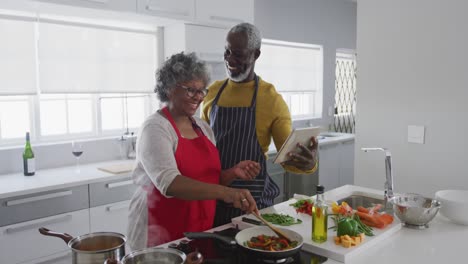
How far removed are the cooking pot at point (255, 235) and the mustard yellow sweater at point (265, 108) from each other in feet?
1.68

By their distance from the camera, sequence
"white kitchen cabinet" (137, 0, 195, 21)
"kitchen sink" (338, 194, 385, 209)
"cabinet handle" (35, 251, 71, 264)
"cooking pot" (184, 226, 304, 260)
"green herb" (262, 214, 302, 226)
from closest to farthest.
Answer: "cooking pot" (184, 226, 304, 260) → "green herb" (262, 214, 302, 226) → "kitchen sink" (338, 194, 385, 209) → "cabinet handle" (35, 251, 71, 264) → "white kitchen cabinet" (137, 0, 195, 21)

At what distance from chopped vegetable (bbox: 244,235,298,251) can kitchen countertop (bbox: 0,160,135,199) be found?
1462mm

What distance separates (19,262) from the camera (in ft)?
7.81

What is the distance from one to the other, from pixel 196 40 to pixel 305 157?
1747mm

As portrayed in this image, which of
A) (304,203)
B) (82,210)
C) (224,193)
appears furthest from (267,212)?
(82,210)

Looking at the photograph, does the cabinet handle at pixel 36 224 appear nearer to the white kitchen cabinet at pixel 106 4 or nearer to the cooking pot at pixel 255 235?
the white kitchen cabinet at pixel 106 4

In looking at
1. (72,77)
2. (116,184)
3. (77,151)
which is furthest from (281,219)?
(72,77)

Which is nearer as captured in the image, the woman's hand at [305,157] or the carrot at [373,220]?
the carrot at [373,220]

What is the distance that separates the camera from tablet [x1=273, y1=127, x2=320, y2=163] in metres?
1.69

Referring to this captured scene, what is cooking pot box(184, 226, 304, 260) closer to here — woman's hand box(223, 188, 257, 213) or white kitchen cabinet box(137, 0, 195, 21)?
woman's hand box(223, 188, 257, 213)

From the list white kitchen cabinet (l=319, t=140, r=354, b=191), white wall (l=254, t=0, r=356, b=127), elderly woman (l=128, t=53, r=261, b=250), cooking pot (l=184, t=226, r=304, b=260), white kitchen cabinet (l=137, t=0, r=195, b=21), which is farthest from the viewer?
white kitchen cabinet (l=319, t=140, r=354, b=191)

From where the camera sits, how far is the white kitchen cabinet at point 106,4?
253 centimetres

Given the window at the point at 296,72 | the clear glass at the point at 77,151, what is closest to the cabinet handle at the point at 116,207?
the clear glass at the point at 77,151

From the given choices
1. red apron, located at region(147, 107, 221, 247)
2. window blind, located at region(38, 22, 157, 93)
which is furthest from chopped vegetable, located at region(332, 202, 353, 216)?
window blind, located at region(38, 22, 157, 93)
